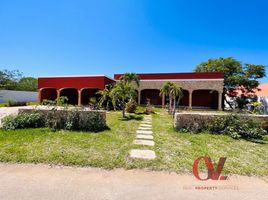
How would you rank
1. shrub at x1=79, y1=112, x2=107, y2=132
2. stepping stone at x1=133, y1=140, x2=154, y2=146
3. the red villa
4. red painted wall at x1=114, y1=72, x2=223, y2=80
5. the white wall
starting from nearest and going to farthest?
stepping stone at x1=133, y1=140, x2=154, y2=146
shrub at x1=79, y1=112, x2=107, y2=132
the red villa
red painted wall at x1=114, y1=72, x2=223, y2=80
the white wall

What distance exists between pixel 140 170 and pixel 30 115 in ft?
19.1

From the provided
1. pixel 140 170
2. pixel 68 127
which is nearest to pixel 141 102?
pixel 68 127

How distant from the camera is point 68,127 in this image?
21.8 ft

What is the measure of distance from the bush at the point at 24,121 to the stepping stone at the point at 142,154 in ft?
15.3

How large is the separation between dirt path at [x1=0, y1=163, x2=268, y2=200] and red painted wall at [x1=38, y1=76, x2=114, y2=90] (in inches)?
607

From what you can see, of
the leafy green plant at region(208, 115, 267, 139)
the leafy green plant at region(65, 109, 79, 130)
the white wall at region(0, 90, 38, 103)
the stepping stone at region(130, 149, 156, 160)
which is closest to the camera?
the stepping stone at region(130, 149, 156, 160)

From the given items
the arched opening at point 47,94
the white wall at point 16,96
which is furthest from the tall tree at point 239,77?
the white wall at point 16,96

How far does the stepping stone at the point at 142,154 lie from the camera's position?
4209 millimetres

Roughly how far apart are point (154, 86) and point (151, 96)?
6.72ft

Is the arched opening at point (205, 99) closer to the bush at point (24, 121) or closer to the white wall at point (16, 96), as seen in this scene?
the bush at point (24, 121)

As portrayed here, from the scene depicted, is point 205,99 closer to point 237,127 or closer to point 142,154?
point 237,127

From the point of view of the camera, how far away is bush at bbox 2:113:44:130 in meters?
6.58

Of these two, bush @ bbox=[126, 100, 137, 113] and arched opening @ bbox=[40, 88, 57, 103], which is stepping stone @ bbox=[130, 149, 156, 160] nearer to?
bush @ bbox=[126, 100, 137, 113]

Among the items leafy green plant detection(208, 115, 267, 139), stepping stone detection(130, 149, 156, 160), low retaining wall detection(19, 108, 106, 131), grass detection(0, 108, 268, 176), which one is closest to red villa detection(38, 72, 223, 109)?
low retaining wall detection(19, 108, 106, 131)
